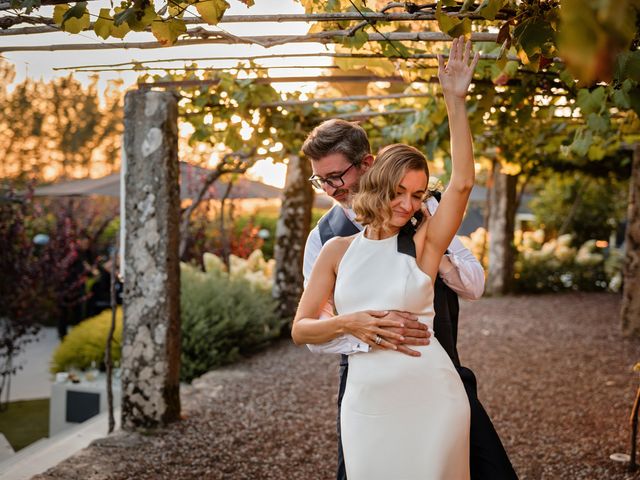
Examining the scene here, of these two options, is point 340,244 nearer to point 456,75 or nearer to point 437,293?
point 437,293

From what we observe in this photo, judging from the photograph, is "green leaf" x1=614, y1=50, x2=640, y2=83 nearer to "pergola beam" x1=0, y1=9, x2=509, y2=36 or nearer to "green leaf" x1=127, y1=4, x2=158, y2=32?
"pergola beam" x1=0, y1=9, x2=509, y2=36

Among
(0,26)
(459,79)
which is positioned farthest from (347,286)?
(0,26)

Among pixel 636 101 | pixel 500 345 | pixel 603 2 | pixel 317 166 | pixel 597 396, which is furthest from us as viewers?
pixel 500 345

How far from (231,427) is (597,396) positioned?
340 cm

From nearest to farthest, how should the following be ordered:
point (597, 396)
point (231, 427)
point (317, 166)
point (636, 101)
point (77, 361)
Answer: point (317, 166), point (636, 101), point (231, 427), point (597, 396), point (77, 361)

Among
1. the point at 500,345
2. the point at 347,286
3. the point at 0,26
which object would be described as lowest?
the point at 500,345

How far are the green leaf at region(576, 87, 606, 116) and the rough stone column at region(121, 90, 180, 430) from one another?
2796mm

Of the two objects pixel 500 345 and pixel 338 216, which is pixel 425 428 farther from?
pixel 500 345

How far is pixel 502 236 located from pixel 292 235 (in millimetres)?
6376

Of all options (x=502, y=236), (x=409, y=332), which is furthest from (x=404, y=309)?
(x=502, y=236)

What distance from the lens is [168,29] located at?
249 centimetres

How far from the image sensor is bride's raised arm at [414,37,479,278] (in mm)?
1938

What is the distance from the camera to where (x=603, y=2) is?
0.66 metres

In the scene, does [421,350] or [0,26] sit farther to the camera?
[0,26]
